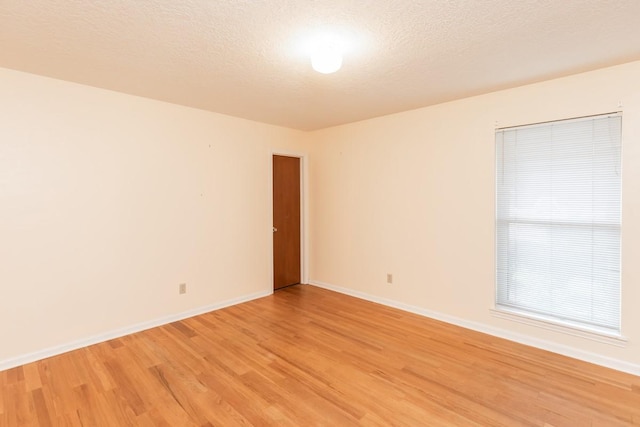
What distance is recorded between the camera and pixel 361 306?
4.13 metres

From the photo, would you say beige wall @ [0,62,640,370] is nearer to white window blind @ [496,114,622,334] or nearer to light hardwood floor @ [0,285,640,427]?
white window blind @ [496,114,622,334]

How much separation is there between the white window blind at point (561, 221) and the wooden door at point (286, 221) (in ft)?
9.43

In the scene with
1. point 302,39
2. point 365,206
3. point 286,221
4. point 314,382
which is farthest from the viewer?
point 286,221

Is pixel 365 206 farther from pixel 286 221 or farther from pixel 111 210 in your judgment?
pixel 111 210

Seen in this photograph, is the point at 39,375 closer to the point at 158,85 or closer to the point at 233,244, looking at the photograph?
the point at 233,244

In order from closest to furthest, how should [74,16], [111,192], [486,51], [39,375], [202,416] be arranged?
[74,16] → [202,416] → [486,51] → [39,375] → [111,192]

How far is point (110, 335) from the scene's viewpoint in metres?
3.18

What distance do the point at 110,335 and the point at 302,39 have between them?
325 cm

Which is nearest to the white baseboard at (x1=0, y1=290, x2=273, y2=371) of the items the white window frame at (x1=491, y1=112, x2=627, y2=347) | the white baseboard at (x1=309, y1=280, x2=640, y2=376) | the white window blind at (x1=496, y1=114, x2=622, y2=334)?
the white baseboard at (x1=309, y1=280, x2=640, y2=376)

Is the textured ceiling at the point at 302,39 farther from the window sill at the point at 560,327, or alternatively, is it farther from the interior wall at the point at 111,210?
the window sill at the point at 560,327

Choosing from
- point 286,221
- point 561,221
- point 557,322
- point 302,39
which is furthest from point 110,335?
point 561,221

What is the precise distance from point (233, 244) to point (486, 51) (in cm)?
341

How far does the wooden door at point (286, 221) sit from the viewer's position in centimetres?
486

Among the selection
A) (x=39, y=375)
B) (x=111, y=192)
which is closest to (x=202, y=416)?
(x=39, y=375)
